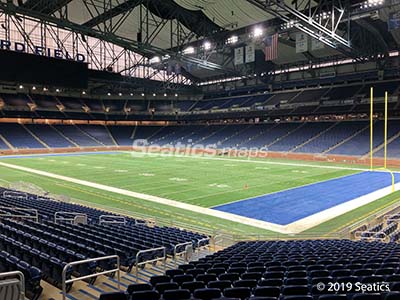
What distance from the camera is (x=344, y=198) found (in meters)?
22.1

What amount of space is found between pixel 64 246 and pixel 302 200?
16.4 m

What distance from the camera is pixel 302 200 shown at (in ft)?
71.3

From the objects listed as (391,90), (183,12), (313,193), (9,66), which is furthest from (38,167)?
(391,90)

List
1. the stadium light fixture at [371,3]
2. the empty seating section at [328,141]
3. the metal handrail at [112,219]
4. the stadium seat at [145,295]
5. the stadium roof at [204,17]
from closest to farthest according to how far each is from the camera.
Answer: the stadium seat at [145,295] → the metal handrail at [112,219] → the stadium light fixture at [371,3] → the stadium roof at [204,17] → the empty seating section at [328,141]

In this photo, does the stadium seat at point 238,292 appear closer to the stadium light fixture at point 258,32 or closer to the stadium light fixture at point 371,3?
the stadium light fixture at point 371,3

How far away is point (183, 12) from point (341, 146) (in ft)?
89.0

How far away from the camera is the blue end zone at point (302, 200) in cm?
1853

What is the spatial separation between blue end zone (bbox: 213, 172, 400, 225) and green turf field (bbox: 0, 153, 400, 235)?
51.4 inches

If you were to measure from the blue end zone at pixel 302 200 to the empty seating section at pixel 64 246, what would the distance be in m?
6.83

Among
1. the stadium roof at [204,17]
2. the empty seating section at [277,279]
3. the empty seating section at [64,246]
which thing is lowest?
the empty seating section at [64,246]

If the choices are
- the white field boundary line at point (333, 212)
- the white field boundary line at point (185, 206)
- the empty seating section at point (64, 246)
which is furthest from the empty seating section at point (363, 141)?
the empty seating section at point (64, 246)

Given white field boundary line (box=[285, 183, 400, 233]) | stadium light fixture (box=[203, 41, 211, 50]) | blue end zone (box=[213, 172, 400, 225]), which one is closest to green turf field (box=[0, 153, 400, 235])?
white field boundary line (box=[285, 183, 400, 233])

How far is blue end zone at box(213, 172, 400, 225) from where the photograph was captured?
1853 cm

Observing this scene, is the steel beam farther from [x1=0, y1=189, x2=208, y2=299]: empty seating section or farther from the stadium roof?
[x1=0, y1=189, x2=208, y2=299]: empty seating section
